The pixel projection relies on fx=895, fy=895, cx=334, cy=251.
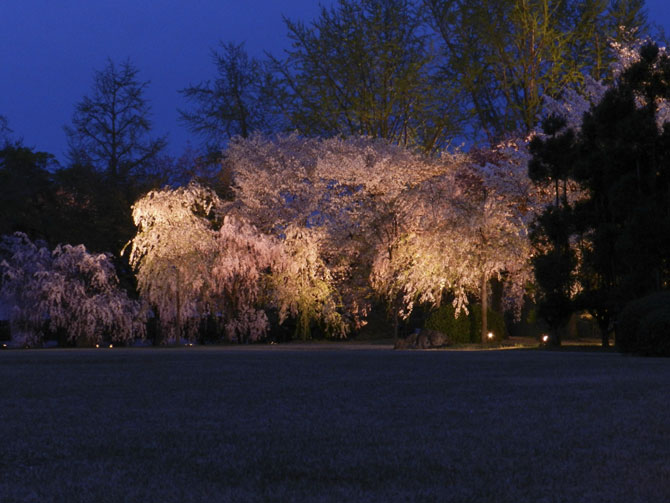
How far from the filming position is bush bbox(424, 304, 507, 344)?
89.2 feet

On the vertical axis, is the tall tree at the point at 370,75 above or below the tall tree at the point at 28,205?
above

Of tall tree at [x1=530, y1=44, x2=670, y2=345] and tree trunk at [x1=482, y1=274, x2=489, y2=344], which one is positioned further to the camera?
tree trunk at [x1=482, y1=274, x2=489, y2=344]

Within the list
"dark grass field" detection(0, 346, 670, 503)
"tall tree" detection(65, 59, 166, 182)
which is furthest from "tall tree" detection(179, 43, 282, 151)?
"dark grass field" detection(0, 346, 670, 503)

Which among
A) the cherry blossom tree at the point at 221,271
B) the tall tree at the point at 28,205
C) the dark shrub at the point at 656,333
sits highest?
the tall tree at the point at 28,205

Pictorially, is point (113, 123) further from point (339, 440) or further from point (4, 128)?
point (339, 440)

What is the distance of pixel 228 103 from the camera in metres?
43.3

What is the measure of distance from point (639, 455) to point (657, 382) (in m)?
5.08

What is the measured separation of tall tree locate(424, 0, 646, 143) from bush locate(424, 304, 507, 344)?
846 centimetres

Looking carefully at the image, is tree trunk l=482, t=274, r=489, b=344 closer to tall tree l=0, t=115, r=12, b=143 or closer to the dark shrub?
the dark shrub

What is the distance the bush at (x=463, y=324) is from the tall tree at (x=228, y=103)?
1785cm

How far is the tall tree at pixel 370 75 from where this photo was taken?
119 feet

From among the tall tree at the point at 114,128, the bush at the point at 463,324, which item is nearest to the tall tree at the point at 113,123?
the tall tree at the point at 114,128

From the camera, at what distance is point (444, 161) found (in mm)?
31891

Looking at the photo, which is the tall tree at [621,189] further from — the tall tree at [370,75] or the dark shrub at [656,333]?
the tall tree at [370,75]
